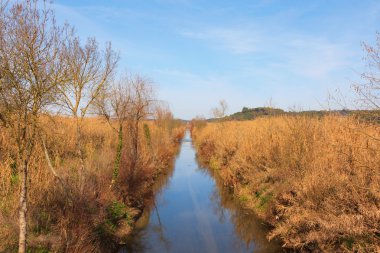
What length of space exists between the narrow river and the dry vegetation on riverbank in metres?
0.75

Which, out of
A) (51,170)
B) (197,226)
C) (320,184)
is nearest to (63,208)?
(51,170)

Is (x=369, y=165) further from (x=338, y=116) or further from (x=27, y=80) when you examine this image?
(x=27, y=80)

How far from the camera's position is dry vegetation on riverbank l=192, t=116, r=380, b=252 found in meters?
7.29

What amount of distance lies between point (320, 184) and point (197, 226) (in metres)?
5.43

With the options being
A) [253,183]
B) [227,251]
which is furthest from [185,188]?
[227,251]

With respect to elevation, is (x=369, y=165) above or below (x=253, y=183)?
above

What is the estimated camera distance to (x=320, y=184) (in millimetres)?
8789

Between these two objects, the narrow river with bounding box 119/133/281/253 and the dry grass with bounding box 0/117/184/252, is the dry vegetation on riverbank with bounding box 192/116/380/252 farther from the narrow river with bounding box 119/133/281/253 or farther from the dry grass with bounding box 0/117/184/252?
the dry grass with bounding box 0/117/184/252

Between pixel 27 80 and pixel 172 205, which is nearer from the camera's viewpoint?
pixel 27 80

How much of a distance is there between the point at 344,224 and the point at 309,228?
1.85 metres

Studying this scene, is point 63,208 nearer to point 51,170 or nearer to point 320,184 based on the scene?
point 51,170

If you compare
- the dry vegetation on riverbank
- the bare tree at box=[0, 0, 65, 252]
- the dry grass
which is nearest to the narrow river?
the dry vegetation on riverbank

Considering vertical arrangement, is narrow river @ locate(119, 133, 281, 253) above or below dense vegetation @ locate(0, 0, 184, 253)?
below

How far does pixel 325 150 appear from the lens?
1014 cm
